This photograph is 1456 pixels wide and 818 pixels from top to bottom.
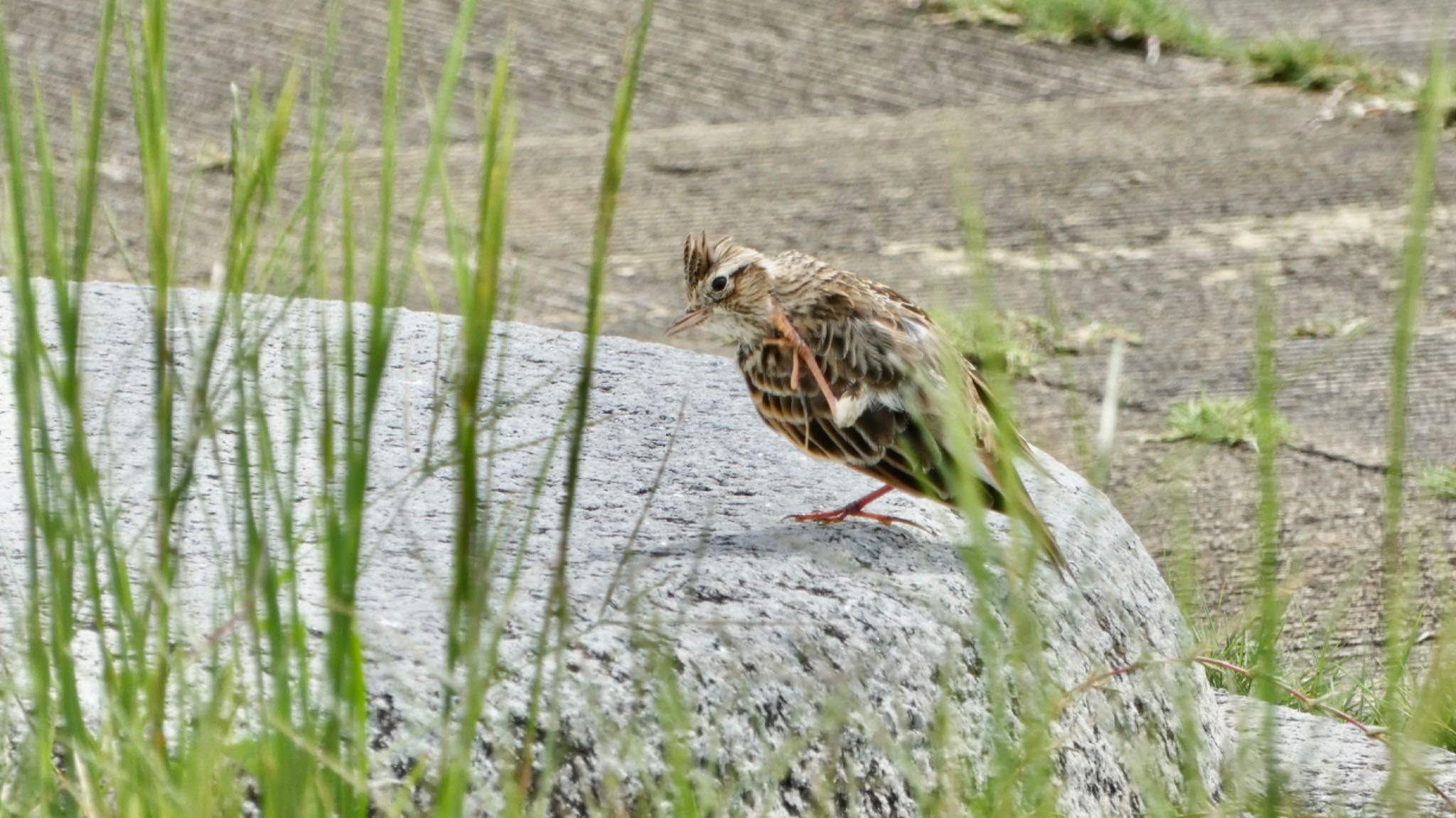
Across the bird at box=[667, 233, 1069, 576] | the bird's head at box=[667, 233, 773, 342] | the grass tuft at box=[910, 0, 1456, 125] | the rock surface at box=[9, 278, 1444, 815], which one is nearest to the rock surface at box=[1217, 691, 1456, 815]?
the rock surface at box=[9, 278, 1444, 815]

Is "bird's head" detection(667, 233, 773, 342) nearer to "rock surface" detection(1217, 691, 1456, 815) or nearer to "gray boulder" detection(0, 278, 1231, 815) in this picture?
"gray boulder" detection(0, 278, 1231, 815)

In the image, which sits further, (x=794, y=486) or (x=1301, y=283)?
(x=1301, y=283)

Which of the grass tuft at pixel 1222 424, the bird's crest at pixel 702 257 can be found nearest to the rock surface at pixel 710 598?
the bird's crest at pixel 702 257

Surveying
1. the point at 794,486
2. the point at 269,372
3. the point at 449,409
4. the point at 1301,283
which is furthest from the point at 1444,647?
the point at 1301,283

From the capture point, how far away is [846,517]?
2988 millimetres

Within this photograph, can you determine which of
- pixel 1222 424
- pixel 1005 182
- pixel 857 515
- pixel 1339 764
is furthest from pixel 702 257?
pixel 1005 182

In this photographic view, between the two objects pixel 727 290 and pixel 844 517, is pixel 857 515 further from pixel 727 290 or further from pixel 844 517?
pixel 727 290

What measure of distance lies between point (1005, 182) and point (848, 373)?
4154 mm

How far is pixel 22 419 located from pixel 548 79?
6512 mm

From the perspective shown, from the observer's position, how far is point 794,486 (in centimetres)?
320

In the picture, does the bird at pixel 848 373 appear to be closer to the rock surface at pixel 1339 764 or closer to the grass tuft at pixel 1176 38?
the rock surface at pixel 1339 764

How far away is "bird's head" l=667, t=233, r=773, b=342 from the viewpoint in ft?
11.7

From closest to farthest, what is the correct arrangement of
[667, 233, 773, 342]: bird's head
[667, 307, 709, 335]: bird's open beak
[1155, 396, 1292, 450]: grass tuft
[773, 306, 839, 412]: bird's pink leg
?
[773, 306, 839, 412]: bird's pink leg → [667, 233, 773, 342]: bird's head → [667, 307, 709, 335]: bird's open beak → [1155, 396, 1292, 450]: grass tuft

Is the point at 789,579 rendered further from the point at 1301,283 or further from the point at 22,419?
the point at 1301,283
